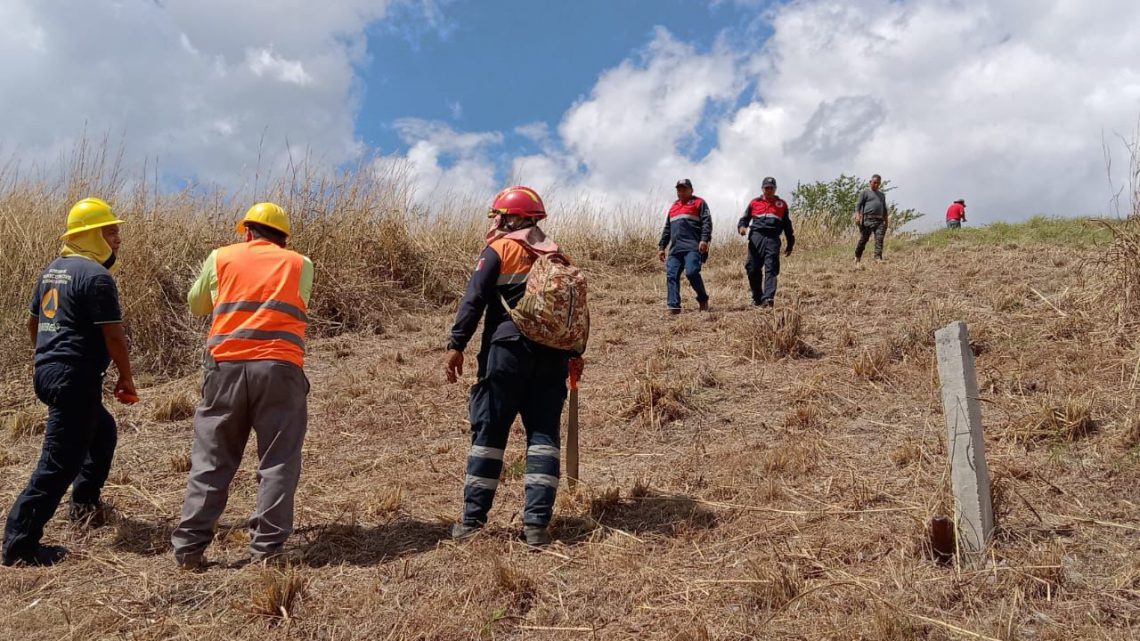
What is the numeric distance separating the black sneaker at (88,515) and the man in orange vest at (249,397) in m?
1.10

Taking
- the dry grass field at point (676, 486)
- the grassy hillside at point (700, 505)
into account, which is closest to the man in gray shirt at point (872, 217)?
the dry grass field at point (676, 486)

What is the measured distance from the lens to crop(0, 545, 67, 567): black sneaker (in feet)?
12.3

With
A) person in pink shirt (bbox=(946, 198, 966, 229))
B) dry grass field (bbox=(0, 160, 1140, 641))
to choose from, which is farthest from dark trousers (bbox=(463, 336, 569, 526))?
person in pink shirt (bbox=(946, 198, 966, 229))

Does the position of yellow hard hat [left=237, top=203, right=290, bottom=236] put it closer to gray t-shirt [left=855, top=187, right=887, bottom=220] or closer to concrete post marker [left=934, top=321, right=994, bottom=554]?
concrete post marker [left=934, top=321, right=994, bottom=554]

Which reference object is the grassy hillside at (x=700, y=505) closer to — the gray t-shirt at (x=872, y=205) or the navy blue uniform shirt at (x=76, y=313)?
the navy blue uniform shirt at (x=76, y=313)

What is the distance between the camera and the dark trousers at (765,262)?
9117 millimetres

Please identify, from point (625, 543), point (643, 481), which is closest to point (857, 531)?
point (625, 543)

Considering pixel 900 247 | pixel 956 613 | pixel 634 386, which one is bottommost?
pixel 956 613

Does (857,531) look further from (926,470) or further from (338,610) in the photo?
(338,610)

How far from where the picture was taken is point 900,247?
14500mm

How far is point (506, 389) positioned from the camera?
12.2 ft

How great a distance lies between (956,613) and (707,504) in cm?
147

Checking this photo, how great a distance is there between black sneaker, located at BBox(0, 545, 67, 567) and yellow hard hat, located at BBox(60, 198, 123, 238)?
5.25ft

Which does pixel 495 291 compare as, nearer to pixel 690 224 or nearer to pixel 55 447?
pixel 55 447
